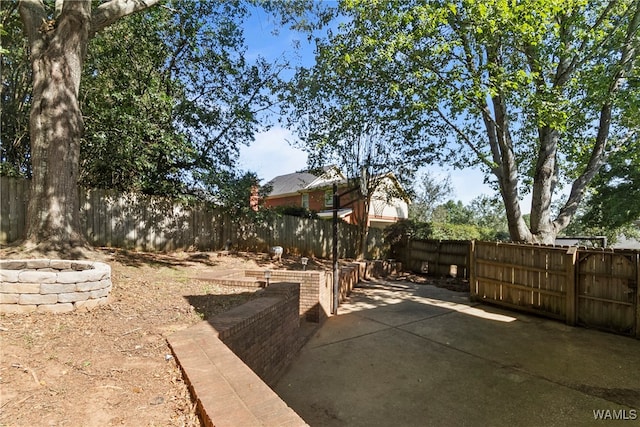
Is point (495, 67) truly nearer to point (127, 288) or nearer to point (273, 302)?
point (273, 302)

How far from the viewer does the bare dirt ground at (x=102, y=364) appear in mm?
2086

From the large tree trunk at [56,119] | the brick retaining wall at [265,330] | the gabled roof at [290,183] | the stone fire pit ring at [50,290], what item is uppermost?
the gabled roof at [290,183]

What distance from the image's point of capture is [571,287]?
253 inches

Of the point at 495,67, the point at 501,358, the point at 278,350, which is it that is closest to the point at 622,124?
the point at 495,67

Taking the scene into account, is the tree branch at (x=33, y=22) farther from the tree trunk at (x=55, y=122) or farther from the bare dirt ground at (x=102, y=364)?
the bare dirt ground at (x=102, y=364)

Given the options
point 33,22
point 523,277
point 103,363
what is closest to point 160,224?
point 33,22

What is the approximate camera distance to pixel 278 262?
9.91 m

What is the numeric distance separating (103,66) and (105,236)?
4590 millimetres

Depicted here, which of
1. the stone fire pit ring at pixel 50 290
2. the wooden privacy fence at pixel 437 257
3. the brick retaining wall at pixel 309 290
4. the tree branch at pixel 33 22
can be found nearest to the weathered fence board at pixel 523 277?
the wooden privacy fence at pixel 437 257

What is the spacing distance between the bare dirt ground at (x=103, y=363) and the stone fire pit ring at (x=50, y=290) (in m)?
0.11

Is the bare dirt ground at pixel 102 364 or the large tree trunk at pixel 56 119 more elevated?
the large tree trunk at pixel 56 119

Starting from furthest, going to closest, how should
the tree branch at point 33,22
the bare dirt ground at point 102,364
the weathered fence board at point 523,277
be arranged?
the weathered fence board at point 523,277 → the tree branch at point 33,22 → the bare dirt ground at point 102,364

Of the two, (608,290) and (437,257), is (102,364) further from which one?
(437,257)

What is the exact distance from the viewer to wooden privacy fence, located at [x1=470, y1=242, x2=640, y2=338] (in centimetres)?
573
